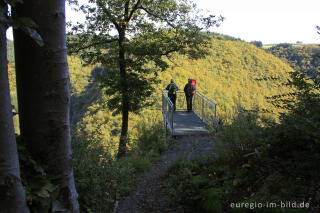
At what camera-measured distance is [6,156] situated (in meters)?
1.54

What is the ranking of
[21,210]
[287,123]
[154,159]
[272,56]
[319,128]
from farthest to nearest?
[272,56], [154,159], [287,123], [319,128], [21,210]

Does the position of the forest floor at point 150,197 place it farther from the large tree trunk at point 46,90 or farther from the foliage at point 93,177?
the large tree trunk at point 46,90

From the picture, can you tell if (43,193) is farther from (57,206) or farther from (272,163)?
(272,163)

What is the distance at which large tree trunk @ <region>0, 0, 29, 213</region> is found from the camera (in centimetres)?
148

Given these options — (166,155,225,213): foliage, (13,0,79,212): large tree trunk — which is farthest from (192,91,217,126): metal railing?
(13,0,79,212): large tree trunk

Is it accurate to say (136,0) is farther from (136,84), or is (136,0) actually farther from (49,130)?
(49,130)

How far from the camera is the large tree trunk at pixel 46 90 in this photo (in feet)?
5.73

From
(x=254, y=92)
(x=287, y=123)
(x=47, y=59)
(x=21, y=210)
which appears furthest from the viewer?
(x=254, y=92)

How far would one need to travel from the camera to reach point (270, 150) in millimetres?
3447

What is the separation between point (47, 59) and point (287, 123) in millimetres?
2998

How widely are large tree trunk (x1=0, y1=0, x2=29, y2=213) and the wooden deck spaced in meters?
7.82

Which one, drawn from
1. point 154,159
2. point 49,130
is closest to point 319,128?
point 49,130

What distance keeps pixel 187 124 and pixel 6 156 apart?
9.32 metres

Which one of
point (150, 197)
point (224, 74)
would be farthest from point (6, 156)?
point (224, 74)
